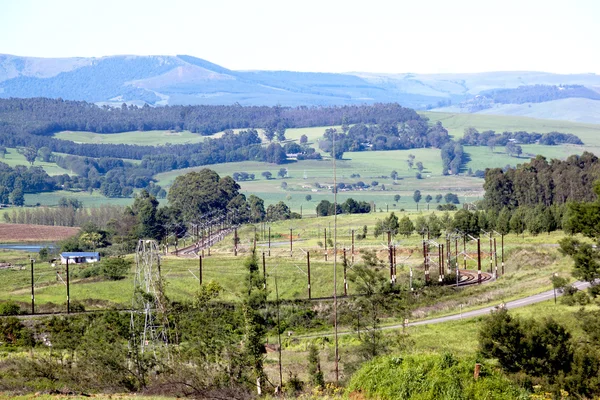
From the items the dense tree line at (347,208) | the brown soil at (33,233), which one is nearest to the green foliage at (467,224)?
the dense tree line at (347,208)

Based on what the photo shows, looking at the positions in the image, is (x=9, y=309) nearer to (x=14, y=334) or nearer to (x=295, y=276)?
(x=14, y=334)

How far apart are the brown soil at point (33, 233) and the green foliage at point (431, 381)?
11389cm

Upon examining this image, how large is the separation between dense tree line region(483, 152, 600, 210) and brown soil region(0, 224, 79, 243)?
56842mm

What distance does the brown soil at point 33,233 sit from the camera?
134 m

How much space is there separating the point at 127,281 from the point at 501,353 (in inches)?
1845

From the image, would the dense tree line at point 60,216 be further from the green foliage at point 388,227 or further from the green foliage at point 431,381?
the green foliage at point 431,381

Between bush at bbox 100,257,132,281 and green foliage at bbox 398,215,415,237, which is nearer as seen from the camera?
bush at bbox 100,257,132,281

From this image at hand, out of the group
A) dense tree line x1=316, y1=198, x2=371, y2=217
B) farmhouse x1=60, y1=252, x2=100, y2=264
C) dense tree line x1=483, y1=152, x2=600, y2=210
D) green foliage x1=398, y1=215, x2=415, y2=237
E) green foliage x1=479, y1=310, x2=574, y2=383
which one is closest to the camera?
green foliage x1=479, y1=310, x2=574, y2=383

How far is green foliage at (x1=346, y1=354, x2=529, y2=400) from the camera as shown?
2134 centimetres

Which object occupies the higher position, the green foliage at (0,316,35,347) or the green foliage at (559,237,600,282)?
the green foliage at (559,237,600,282)

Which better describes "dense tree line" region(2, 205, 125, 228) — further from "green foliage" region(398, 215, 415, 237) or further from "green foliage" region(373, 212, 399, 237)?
"green foliage" region(398, 215, 415, 237)

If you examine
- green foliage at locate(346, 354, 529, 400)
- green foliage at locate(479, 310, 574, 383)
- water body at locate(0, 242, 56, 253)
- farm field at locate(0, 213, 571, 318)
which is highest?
green foliage at locate(346, 354, 529, 400)

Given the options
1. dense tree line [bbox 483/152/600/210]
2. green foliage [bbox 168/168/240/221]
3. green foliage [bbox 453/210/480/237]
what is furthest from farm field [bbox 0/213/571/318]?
green foliage [bbox 168/168/240/221]

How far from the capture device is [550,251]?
7306cm
